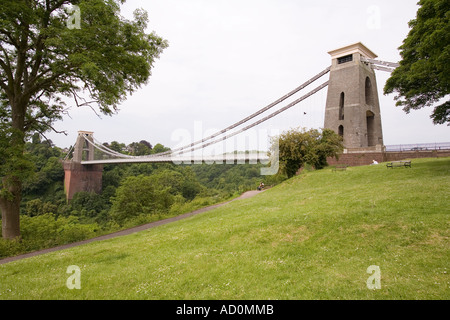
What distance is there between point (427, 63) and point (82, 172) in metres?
48.5

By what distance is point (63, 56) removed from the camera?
347 inches

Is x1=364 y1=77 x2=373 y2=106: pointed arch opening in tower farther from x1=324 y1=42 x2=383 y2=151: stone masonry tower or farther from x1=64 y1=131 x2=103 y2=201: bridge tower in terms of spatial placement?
x1=64 y1=131 x2=103 y2=201: bridge tower

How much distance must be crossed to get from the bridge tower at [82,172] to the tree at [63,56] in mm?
34504

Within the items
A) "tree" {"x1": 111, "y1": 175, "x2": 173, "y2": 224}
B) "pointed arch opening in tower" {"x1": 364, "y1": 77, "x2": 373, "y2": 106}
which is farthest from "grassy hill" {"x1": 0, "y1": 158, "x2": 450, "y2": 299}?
"pointed arch opening in tower" {"x1": 364, "y1": 77, "x2": 373, "y2": 106}

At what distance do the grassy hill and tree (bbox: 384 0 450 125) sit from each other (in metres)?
5.21

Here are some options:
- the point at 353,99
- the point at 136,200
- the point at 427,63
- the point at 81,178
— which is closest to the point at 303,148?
the point at 427,63

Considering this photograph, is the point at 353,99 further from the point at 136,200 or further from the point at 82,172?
the point at 82,172

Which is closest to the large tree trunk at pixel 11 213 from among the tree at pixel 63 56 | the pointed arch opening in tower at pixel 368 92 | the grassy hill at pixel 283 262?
the tree at pixel 63 56

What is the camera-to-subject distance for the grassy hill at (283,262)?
392cm

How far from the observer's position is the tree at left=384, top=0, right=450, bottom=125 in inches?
330

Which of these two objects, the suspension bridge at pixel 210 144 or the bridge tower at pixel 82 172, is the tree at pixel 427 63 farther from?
the bridge tower at pixel 82 172

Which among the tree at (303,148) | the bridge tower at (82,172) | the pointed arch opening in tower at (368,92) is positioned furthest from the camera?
the bridge tower at (82,172)
